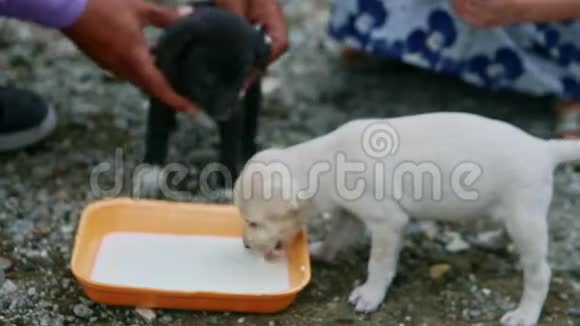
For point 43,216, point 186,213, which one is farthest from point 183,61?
point 43,216

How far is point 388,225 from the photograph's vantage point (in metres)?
1.92

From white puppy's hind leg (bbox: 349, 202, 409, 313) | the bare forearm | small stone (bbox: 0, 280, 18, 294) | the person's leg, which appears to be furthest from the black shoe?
the person's leg

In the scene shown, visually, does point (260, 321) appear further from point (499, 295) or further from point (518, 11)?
point (518, 11)

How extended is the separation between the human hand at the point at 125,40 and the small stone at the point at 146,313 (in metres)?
0.48

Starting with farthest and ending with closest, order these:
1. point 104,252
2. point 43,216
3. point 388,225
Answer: point 43,216, point 104,252, point 388,225

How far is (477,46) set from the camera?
107 inches

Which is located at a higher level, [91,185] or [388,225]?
[388,225]

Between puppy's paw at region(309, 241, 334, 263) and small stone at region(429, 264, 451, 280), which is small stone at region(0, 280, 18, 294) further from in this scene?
small stone at region(429, 264, 451, 280)

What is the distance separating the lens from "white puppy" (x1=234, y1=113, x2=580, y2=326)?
6.10 feet

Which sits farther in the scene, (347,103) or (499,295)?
(347,103)

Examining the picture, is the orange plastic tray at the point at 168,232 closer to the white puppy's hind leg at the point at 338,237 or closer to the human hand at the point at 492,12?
the white puppy's hind leg at the point at 338,237

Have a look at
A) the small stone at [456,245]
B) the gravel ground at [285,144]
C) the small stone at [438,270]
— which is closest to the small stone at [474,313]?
the gravel ground at [285,144]

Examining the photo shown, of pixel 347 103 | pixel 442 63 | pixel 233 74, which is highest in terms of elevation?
pixel 233 74

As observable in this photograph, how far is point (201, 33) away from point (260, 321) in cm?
63
